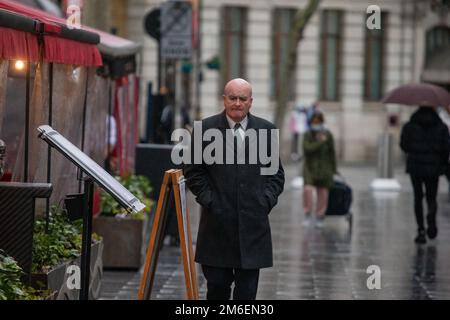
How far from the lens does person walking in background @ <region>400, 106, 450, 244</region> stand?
17516 mm

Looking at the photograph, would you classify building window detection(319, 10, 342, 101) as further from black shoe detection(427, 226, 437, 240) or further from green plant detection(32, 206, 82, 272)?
green plant detection(32, 206, 82, 272)

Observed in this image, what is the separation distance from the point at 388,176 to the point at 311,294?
17.2m

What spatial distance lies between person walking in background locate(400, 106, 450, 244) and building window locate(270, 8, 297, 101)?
26623 millimetres

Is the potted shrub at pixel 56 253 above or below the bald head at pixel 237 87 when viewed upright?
below

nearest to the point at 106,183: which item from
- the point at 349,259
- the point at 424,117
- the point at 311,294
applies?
the point at 311,294

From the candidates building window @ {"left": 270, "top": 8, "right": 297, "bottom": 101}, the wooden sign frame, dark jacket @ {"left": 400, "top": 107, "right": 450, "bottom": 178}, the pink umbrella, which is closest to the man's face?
the wooden sign frame

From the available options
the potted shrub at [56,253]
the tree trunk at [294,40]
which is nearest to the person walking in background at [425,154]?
the potted shrub at [56,253]

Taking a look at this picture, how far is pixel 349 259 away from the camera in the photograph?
52.8ft

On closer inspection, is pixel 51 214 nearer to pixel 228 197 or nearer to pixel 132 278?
pixel 228 197

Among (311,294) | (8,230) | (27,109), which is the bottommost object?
(311,294)

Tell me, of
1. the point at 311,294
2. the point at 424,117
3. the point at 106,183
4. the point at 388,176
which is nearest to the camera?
the point at 106,183

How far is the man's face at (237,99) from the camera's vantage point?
8938mm

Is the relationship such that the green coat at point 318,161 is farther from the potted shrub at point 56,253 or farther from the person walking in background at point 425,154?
the potted shrub at point 56,253

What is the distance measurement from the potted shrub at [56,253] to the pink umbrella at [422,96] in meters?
8.64
